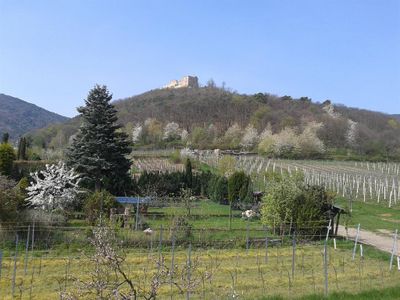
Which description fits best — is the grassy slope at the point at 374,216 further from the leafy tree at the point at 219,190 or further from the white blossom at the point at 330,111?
the white blossom at the point at 330,111

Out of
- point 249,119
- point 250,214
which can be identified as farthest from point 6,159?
point 249,119

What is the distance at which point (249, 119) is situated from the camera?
3760 inches

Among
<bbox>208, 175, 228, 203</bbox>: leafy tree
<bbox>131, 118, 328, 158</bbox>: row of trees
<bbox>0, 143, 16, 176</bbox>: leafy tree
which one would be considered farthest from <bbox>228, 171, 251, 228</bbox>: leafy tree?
<bbox>131, 118, 328, 158</bbox>: row of trees

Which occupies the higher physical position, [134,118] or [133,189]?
[134,118]

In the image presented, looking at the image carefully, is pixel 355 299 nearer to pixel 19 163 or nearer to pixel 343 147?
pixel 19 163

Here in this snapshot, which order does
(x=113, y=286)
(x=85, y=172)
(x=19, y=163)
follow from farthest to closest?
(x=19, y=163)
(x=85, y=172)
(x=113, y=286)

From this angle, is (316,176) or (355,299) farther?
(316,176)

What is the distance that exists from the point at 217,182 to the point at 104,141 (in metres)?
7.75

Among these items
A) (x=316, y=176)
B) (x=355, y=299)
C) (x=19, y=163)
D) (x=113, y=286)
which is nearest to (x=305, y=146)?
(x=316, y=176)

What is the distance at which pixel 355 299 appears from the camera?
8867 mm

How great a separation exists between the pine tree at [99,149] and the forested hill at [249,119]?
45345 millimetres

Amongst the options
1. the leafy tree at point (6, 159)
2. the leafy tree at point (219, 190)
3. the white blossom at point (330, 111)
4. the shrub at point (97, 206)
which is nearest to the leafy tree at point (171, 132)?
the white blossom at point (330, 111)

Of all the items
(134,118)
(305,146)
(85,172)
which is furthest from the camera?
(134,118)

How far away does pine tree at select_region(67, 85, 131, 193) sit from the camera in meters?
27.0
